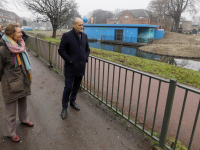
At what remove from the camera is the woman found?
2379mm

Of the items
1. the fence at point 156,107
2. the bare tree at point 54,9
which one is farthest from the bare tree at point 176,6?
the fence at point 156,107

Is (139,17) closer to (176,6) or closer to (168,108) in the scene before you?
(176,6)

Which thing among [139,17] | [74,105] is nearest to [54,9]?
[74,105]

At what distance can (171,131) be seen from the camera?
316 centimetres

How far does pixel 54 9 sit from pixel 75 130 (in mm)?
26249

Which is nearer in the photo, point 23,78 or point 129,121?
point 23,78

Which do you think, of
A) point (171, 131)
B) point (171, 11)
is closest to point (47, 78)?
point (171, 131)

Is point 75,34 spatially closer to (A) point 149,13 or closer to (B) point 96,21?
(A) point 149,13

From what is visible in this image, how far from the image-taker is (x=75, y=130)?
9.72ft

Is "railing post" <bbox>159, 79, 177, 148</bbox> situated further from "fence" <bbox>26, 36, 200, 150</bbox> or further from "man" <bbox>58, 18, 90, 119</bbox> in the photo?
"man" <bbox>58, 18, 90, 119</bbox>

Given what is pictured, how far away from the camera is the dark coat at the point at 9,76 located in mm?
2371

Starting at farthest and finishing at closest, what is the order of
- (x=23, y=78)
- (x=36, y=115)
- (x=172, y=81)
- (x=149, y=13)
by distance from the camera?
(x=149, y=13) → (x=36, y=115) → (x=23, y=78) → (x=172, y=81)

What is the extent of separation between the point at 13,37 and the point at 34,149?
1746 mm

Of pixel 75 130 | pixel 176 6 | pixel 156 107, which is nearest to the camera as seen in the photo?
pixel 156 107
